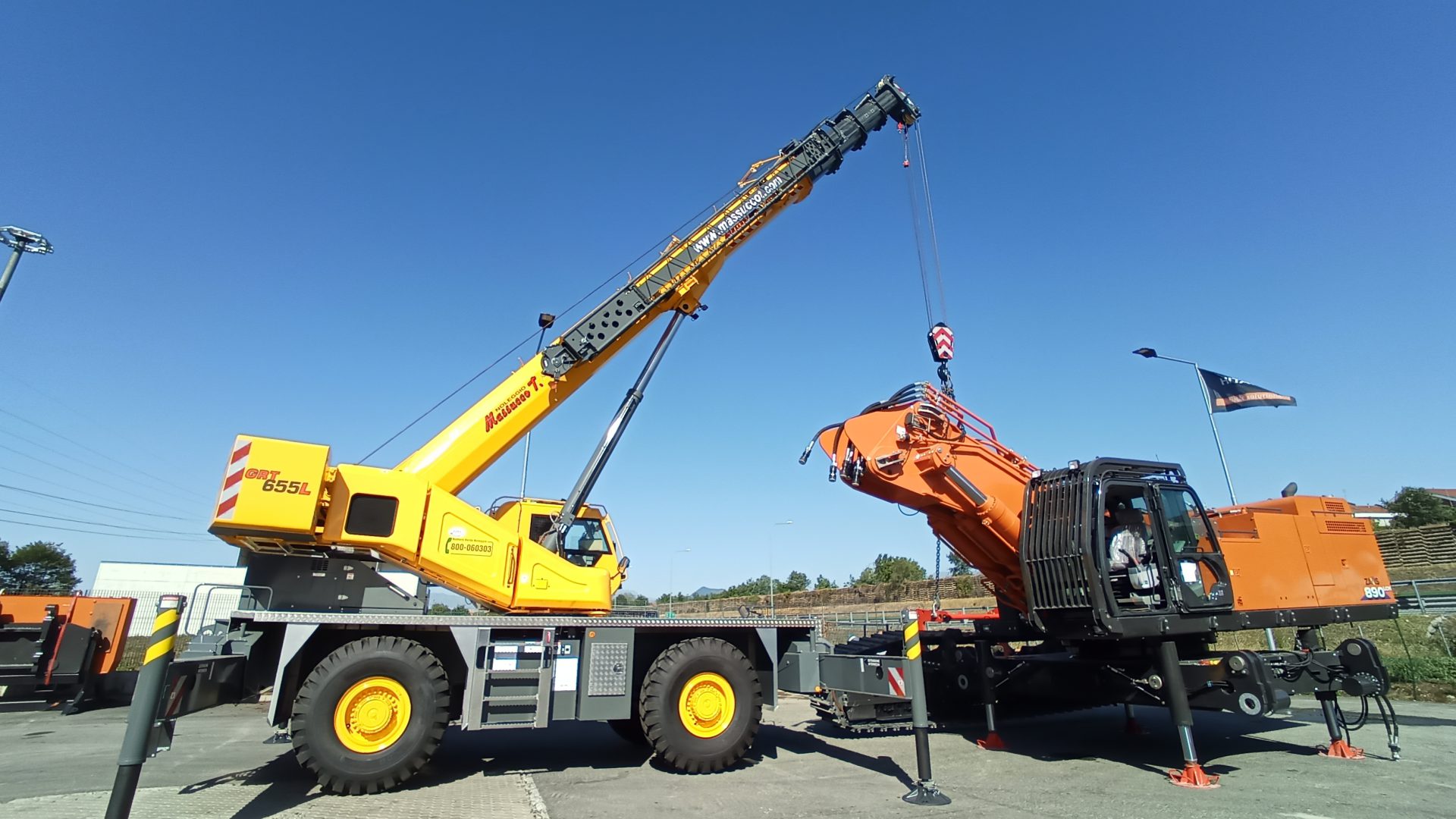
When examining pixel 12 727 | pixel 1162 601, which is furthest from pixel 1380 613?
pixel 12 727

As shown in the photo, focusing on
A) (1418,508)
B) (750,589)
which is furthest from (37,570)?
(1418,508)

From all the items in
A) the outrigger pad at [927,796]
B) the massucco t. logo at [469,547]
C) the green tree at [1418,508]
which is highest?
the green tree at [1418,508]

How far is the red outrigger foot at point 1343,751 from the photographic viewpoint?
27.8ft

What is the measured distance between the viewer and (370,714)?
7020mm

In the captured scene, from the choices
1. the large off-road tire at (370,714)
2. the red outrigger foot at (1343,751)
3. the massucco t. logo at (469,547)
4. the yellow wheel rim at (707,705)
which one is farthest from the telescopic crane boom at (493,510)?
the red outrigger foot at (1343,751)

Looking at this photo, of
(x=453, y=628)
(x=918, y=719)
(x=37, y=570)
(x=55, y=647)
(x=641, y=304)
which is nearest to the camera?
(x=918, y=719)

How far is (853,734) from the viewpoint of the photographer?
10.7m

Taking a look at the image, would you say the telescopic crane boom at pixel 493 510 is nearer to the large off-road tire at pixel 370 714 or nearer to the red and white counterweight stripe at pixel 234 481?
the red and white counterweight stripe at pixel 234 481

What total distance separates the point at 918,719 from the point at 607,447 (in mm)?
5567

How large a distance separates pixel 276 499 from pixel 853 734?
854 centimetres

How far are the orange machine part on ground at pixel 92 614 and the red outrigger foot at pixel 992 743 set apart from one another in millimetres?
17073

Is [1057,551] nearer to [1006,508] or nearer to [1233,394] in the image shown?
[1006,508]

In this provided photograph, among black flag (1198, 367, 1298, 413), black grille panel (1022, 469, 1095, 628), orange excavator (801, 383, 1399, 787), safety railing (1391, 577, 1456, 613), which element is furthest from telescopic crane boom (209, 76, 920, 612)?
safety railing (1391, 577, 1456, 613)

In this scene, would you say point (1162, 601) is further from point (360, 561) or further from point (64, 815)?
point (64, 815)
